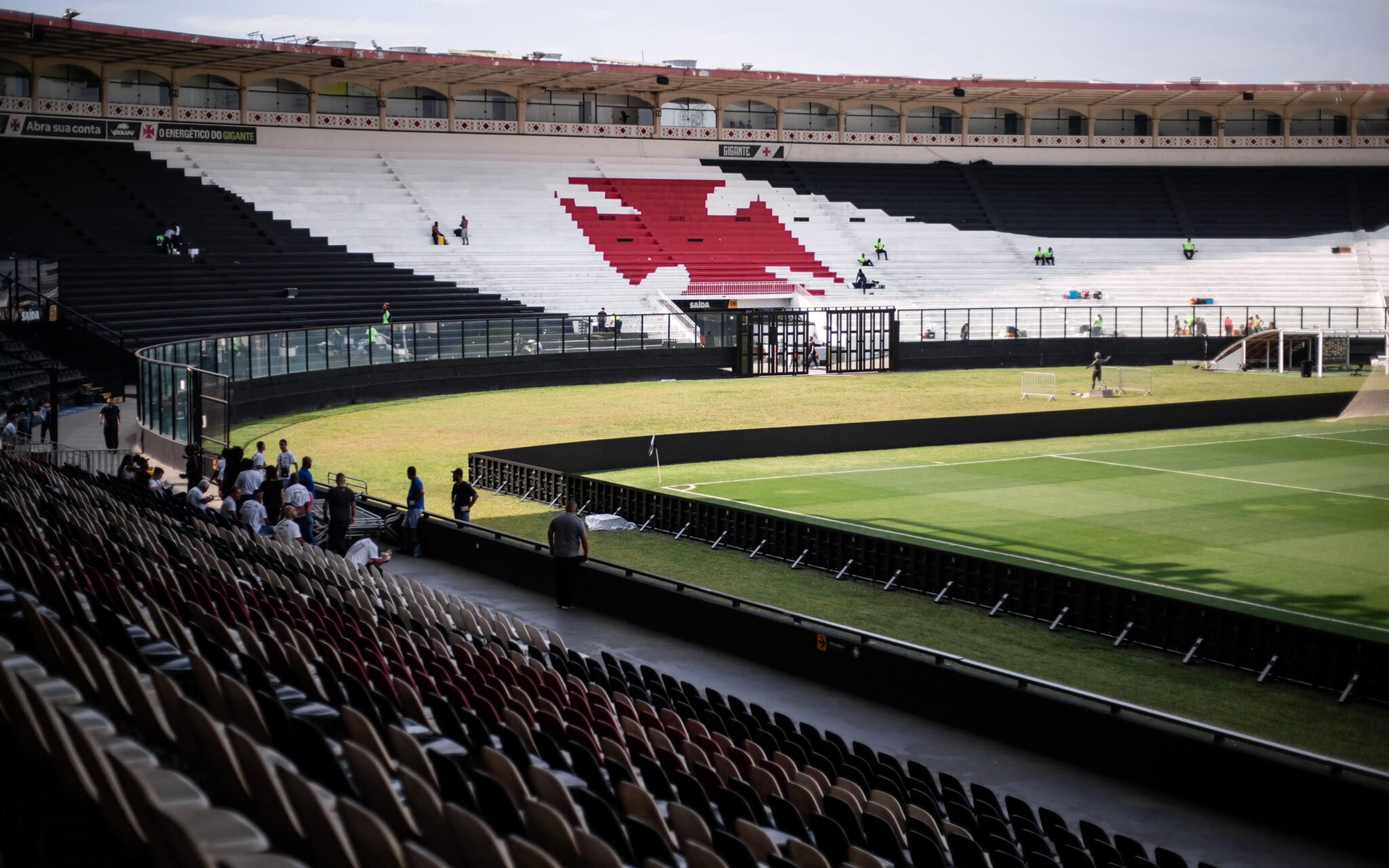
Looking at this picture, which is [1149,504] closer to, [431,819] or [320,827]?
[431,819]

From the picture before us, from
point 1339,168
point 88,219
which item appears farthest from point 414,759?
point 1339,168

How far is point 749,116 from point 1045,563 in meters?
54.7

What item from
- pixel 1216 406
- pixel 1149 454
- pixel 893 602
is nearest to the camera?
pixel 893 602

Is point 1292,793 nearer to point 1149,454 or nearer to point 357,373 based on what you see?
point 1149,454

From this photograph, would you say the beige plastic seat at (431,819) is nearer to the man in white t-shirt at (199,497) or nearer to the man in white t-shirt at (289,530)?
the man in white t-shirt at (289,530)

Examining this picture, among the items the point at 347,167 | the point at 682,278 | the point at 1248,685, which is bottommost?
the point at 1248,685

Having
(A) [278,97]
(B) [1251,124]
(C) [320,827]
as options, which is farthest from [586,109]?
(C) [320,827]

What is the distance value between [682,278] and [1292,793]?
51.5 metres

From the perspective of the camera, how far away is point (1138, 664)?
51.9 ft

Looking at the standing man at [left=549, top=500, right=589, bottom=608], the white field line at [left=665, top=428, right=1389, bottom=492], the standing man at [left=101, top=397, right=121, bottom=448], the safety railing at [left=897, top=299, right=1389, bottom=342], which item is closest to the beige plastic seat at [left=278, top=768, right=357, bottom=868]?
the standing man at [left=549, top=500, right=589, bottom=608]

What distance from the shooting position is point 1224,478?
100 feet

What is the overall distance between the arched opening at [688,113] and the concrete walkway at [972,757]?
55.6m

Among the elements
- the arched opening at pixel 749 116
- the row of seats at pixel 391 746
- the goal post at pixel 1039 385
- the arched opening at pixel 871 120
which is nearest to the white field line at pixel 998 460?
the goal post at pixel 1039 385

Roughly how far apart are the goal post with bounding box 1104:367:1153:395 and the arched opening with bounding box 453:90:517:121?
32.4 meters
